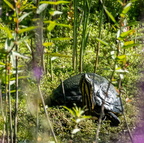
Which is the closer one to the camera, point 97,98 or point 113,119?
point 113,119

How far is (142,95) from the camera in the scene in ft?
14.2

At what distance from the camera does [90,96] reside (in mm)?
3623

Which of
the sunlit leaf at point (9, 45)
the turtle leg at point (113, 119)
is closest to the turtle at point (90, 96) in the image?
the turtle leg at point (113, 119)

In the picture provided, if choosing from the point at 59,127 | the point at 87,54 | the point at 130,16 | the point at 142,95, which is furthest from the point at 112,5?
the point at 59,127

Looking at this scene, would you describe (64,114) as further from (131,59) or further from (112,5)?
(112,5)

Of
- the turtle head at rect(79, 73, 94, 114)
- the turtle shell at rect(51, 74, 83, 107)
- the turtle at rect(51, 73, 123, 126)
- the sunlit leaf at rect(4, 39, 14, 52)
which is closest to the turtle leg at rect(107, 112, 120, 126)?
the turtle at rect(51, 73, 123, 126)

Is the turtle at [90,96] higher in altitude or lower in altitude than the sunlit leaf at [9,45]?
lower

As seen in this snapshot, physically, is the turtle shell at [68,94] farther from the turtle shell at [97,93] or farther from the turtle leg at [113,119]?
the turtle leg at [113,119]

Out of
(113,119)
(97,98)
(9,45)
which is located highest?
(9,45)

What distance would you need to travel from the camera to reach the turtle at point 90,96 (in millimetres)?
3676

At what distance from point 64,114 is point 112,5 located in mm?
3241

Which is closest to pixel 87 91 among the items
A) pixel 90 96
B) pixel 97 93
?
pixel 90 96

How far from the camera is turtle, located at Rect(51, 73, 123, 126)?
3.68 m

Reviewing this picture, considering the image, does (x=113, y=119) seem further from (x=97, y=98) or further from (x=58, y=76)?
(x=58, y=76)
